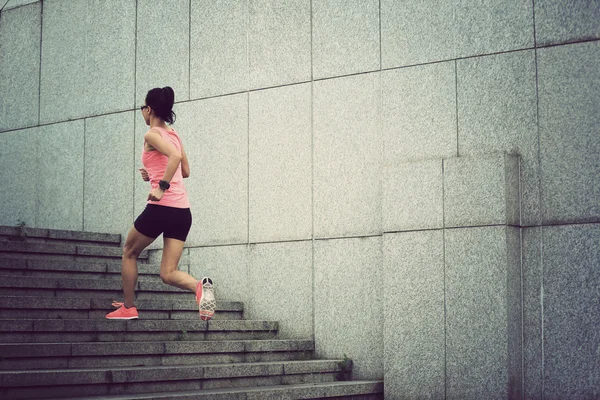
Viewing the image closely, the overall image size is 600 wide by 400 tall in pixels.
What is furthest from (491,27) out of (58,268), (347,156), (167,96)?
(58,268)

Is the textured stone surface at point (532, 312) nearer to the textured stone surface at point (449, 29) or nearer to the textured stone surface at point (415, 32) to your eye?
the textured stone surface at point (449, 29)

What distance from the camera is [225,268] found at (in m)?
11.0

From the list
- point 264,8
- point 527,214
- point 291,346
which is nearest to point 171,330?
point 291,346

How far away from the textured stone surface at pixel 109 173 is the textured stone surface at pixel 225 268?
4.08 feet

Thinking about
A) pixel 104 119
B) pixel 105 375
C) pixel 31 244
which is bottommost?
pixel 105 375

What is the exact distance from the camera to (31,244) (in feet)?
32.7

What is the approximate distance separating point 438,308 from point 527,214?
121 cm

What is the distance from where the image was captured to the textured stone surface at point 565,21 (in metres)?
8.77

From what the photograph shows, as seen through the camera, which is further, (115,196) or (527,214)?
(115,196)

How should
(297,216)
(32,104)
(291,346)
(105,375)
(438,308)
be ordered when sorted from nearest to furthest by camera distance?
(105,375)
(438,308)
(291,346)
(297,216)
(32,104)

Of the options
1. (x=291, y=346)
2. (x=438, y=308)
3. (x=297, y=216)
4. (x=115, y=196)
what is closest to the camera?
(x=438, y=308)

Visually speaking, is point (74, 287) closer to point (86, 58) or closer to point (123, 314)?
point (123, 314)

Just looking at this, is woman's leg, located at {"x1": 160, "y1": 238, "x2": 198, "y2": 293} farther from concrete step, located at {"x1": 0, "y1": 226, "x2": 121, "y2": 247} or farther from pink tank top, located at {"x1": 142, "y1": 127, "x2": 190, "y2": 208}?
concrete step, located at {"x1": 0, "y1": 226, "x2": 121, "y2": 247}

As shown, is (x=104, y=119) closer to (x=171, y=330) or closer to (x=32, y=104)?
(x=32, y=104)
